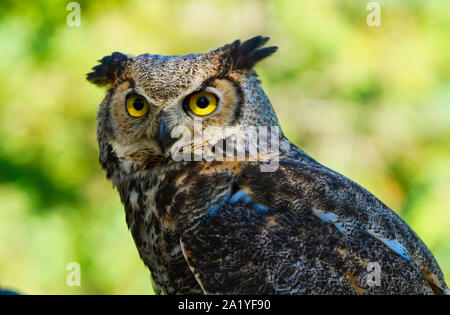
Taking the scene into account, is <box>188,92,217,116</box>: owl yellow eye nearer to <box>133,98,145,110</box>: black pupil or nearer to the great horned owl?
the great horned owl

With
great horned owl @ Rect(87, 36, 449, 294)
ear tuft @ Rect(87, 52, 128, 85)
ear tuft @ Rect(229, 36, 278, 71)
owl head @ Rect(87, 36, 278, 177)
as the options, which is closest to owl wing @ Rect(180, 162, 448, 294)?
great horned owl @ Rect(87, 36, 449, 294)

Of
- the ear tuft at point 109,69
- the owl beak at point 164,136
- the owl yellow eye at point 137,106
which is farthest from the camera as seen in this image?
the ear tuft at point 109,69

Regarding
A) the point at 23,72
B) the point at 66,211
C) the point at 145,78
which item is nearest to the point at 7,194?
the point at 66,211

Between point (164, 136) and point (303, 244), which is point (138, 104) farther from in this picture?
point (303, 244)

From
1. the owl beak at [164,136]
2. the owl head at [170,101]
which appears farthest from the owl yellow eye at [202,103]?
the owl beak at [164,136]

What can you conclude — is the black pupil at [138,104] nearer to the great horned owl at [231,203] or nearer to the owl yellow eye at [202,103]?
the great horned owl at [231,203]

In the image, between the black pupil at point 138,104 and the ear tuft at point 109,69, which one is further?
the ear tuft at point 109,69

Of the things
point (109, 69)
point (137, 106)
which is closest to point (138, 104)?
point (137, 106)
